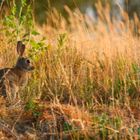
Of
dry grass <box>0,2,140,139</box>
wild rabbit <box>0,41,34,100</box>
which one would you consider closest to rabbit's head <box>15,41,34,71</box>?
wild rabbit <box>0,41,34,100</box>

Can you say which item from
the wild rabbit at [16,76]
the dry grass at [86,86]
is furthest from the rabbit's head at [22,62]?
the dry grass at [86,86]

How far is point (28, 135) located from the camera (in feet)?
19.1

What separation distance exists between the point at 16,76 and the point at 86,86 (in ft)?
2.40

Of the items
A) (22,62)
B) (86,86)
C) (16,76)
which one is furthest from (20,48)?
(86,86)

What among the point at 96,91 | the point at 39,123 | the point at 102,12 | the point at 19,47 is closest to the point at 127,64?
the point at 96,91

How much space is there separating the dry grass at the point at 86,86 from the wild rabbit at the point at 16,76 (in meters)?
0.10

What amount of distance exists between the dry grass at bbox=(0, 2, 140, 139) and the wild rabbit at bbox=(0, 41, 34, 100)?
0.33 feet

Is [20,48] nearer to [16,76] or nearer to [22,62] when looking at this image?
[22,62]

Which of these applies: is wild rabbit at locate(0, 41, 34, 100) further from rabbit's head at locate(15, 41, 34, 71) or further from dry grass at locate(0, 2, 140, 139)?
dry grass at locate(0, 2, 140, 139)

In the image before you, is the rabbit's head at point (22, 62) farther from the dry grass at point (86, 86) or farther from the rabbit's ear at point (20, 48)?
the dry grass at point (86, 86)

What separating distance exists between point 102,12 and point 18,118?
13.4ft

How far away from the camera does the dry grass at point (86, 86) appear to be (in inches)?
229

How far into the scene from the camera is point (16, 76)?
6969 millimetres

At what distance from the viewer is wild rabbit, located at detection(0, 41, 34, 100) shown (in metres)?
6.61
